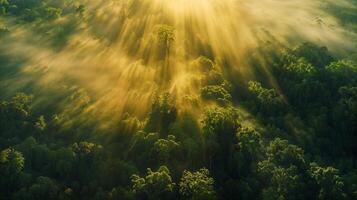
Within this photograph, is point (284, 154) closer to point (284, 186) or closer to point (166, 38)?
point (284, 186)

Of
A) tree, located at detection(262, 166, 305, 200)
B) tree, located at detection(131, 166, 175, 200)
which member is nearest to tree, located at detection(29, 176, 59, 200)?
tree, located at detection(131, 166, 175, 200)

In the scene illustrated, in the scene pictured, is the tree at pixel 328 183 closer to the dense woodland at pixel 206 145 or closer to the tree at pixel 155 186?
the dense woodland at pixel 206 145

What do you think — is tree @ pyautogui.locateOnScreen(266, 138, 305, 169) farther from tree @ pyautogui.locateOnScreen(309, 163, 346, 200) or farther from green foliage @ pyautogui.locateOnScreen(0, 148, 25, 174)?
green foliage @ pyautogui.locateOnScreen(0, 148, 25, 174)

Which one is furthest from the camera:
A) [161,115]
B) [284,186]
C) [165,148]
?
[161,115]

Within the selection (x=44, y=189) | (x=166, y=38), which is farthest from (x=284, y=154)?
(x=166, y=38)

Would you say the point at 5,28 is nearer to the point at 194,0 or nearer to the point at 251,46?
the point at 194,0

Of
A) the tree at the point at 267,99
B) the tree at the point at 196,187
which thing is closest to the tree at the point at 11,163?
the tree at the point at 196,187

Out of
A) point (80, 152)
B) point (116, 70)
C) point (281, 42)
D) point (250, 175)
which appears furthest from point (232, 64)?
point (80, 152)
